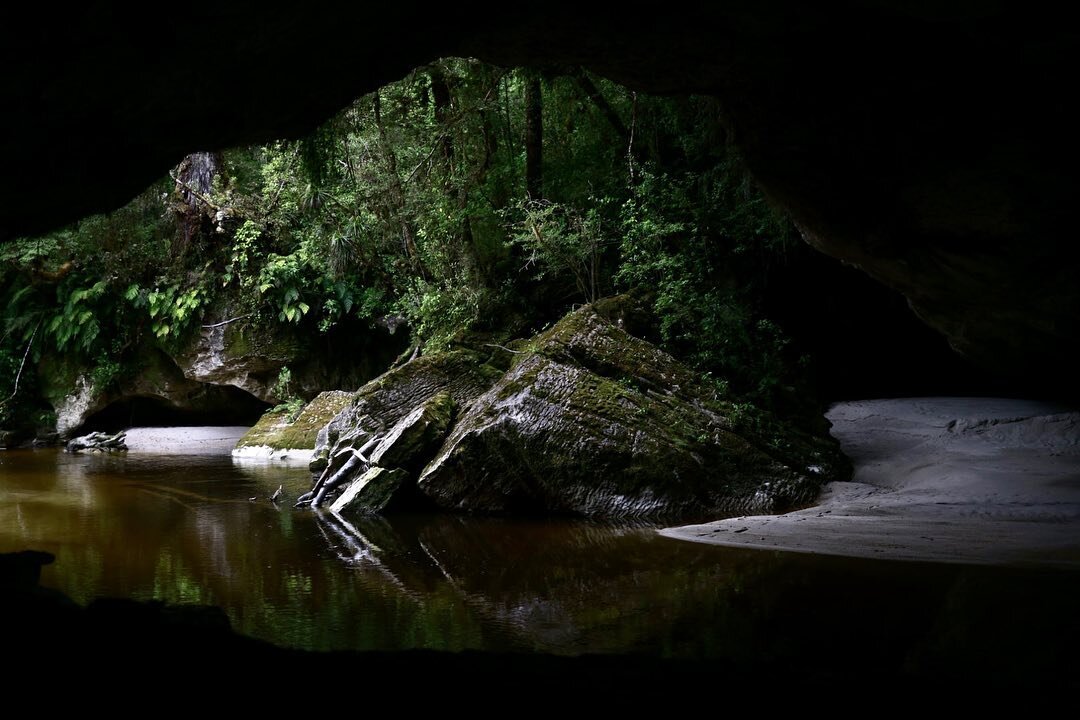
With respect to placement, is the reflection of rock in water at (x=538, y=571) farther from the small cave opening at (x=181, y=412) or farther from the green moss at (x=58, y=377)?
the green moss at (x=58, y=377)

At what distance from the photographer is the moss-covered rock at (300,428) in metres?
14.8

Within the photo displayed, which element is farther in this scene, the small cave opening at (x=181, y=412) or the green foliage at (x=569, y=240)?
the small cave opening at (x=181, y=412)

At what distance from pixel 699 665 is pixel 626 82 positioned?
4.08m

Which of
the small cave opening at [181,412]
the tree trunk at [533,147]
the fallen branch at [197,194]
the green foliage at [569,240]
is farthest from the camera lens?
the small cave opening at [181,412]

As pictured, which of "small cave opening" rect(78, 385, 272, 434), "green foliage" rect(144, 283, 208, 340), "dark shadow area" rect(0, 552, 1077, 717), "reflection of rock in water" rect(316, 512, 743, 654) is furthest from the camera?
"small cave opening" rect(78, 385, 272, 434)

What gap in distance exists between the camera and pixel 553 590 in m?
5.50

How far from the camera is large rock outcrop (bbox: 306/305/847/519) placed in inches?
322

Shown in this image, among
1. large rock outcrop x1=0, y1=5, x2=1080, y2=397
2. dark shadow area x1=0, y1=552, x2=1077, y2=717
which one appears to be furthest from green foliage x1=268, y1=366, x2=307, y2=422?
dark shadow area x1=0, y1=552, x2=1077, y2=717

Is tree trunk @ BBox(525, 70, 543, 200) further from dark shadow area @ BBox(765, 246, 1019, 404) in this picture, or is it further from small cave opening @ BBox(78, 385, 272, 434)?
small cave opening @ BBox(78, 385, 272, 434)

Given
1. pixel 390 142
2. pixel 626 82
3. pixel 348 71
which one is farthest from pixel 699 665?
pixel 390 142

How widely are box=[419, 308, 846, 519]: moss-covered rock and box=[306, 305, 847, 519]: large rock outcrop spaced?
0.01 meters

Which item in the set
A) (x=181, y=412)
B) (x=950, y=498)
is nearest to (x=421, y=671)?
(x=950, y=498)

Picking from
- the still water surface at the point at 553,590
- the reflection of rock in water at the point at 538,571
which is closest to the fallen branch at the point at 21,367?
the still water surface at the point at 553,590

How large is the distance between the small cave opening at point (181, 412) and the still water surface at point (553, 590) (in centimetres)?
1082
